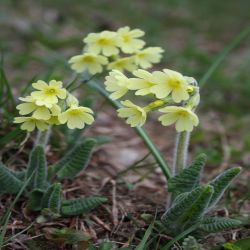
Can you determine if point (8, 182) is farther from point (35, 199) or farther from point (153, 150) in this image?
point (153, 150)

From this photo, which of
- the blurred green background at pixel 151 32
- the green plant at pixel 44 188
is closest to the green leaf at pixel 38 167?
the green plant at pixel 44 188

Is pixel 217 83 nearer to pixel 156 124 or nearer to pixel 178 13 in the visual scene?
pixel 156 124

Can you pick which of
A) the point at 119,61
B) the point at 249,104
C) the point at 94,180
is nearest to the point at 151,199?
the point at 94,180

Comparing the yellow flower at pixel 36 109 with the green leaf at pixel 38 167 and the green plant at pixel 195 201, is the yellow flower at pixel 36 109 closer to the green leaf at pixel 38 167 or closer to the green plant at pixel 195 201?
the green leaf at pixel 38 167

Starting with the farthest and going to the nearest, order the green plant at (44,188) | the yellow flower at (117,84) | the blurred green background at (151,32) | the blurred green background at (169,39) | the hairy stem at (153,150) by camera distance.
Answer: the blurred green background at (151,32) → the blurred green background at (169,39) → the hairy stem at (153,150) → the green plant at (44,188) → the yellow flower at (117,84)

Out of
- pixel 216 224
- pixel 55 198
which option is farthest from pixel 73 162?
pixel 216 224

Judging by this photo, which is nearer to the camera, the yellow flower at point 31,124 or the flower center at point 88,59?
the yellow flower at point 31,124
